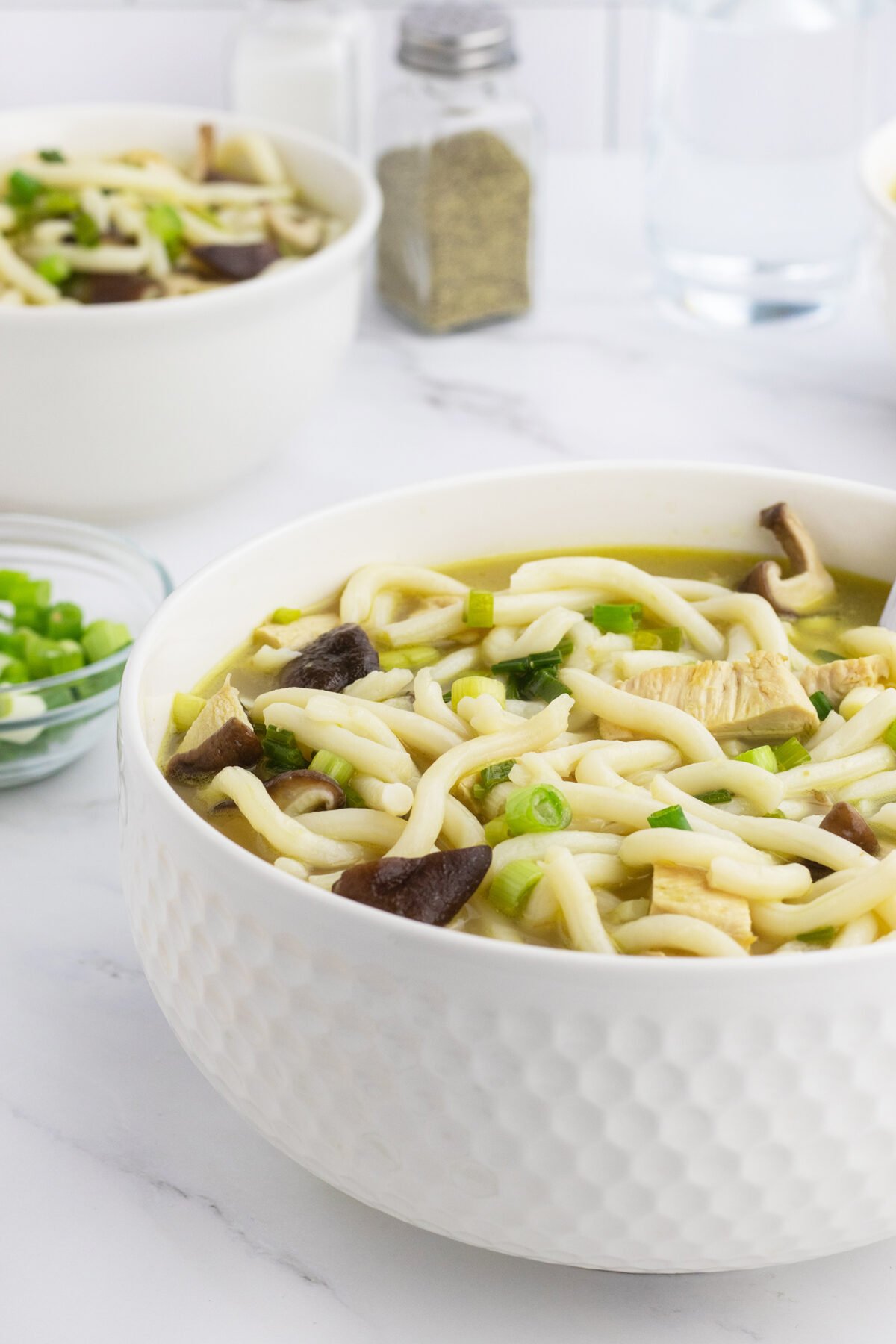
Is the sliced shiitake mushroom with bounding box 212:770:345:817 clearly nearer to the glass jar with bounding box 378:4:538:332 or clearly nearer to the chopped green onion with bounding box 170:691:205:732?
the chopped green onion with bounding box 170:691:205:732

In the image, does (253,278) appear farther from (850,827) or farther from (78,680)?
(850,827)

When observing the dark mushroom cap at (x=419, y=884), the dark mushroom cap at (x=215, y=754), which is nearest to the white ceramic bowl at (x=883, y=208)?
the dark mushroom cap at (x=215, y=754)

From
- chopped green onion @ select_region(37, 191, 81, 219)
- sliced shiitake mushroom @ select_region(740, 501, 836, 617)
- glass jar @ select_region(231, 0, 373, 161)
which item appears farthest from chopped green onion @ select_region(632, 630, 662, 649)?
glass jar @ select_region(231, 0, 373, 161)

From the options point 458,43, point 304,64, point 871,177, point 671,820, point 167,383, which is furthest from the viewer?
point 304,64

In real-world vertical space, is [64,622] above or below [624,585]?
below

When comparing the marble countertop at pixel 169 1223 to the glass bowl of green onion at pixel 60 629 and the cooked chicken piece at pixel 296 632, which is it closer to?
the glass bowl of green onion at pixel 60 629

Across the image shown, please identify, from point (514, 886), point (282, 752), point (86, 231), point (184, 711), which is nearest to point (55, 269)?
point (86, 231)

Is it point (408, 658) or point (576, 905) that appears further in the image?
point (408, 658)
